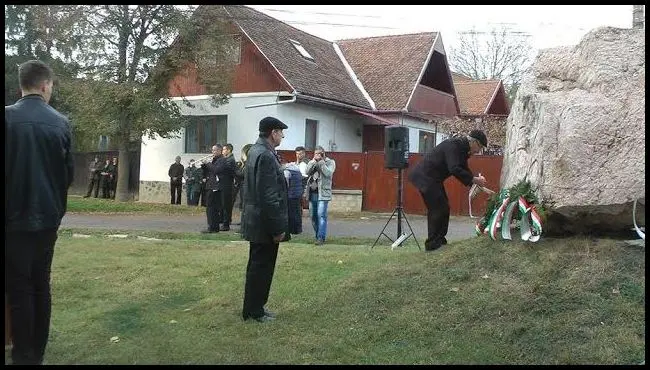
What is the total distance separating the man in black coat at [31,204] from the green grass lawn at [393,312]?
19.3 inches

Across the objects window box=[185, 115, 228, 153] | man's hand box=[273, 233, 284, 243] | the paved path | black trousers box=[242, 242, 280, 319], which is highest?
window box=[185, 115, 228, 153]

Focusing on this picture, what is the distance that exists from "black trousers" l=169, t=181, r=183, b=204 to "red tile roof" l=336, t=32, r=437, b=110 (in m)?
8.45

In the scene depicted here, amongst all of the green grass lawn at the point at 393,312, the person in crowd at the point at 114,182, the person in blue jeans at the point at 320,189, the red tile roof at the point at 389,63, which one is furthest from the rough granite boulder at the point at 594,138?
the person in crowd at the point at 114,182

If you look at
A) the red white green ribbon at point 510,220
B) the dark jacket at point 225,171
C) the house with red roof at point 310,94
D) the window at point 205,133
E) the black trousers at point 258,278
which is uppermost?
the house with red roof at point 310,94

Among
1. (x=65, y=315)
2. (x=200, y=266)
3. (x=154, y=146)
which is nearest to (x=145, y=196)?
(x=154, y=146)

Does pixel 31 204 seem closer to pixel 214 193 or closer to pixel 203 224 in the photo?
pixel 214 193

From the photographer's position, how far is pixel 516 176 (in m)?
6.93

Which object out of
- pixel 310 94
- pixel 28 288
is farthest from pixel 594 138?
pixel 310 94

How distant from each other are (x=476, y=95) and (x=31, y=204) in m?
33.6

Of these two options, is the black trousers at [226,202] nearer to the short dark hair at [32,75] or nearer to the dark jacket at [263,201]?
the dark jacket at [263,201]

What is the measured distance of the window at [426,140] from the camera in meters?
28.3

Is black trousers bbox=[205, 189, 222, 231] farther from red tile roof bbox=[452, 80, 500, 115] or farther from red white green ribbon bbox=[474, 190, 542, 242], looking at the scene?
red tile roof bbox=[452, 80, 500, 115]

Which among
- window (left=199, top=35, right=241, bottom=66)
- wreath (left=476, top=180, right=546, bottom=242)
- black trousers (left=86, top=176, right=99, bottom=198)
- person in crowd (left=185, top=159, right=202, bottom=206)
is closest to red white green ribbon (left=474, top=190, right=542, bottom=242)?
wreath (left=476, top=180, right=546, bottom=242)

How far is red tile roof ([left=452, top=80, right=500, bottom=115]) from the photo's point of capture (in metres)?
34.4
